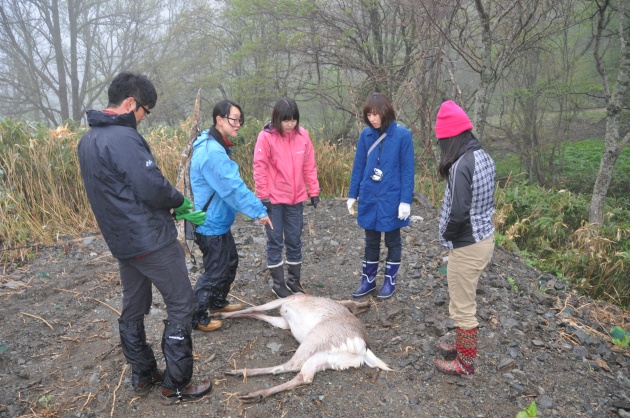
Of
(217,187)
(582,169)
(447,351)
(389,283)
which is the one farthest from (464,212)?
(582,169)

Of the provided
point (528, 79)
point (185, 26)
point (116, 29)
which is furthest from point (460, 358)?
point (116, 29)

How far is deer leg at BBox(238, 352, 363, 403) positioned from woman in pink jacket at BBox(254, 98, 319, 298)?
1133 millimetres

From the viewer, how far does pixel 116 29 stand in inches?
761

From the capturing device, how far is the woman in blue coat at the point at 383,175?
3637 millimetres

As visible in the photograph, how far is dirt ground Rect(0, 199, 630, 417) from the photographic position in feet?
8.89

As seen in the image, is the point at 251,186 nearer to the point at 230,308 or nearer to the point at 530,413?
the point at 230,308

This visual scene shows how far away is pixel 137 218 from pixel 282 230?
1740 millimetres

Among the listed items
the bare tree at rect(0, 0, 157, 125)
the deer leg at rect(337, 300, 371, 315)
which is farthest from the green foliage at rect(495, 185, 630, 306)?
the bare tree at rect(0, 0, 157, 125)

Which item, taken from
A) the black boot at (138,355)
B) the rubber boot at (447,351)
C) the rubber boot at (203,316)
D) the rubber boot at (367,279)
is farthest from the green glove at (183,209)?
the rubber boot at (447,351)

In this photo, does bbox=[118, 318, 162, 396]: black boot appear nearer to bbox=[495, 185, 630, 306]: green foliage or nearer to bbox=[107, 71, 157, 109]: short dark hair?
bbox=[107, 71, 157, 109]: short dark hair

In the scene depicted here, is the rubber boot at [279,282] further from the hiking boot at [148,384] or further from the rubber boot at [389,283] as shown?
the hiking boot at [148,384]

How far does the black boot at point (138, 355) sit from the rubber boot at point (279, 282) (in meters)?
1.45

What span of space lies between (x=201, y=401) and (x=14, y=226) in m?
4.07

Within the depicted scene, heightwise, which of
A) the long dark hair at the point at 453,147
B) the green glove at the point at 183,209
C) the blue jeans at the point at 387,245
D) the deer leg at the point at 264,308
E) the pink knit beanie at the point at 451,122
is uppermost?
the pink knit beanie at the point at 451,122
